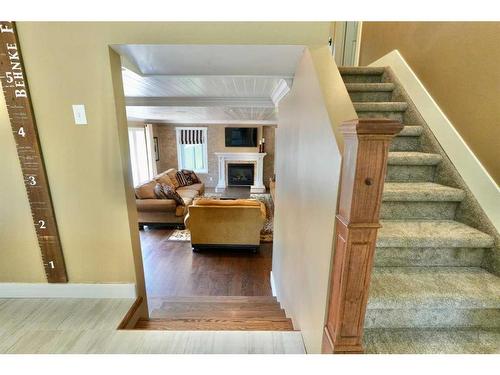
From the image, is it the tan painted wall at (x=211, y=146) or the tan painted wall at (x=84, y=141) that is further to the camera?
the tan painted wall at (x=211, y=146)

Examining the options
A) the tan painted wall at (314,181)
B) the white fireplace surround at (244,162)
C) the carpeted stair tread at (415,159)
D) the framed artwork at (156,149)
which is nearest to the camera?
the tan painted wall at (314,181)

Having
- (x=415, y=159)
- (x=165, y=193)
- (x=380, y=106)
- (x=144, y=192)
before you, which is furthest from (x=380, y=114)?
(x=144, y=192)

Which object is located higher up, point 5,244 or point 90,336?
point 5,244

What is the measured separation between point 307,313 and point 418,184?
1.10 m

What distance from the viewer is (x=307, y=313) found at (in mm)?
1247

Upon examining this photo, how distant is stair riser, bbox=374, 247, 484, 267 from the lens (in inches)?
46.9

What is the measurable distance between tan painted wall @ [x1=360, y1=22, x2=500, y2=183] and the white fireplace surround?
6471mm

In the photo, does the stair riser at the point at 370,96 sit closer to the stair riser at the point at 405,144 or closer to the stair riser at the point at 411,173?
the stair riser at the point at 405,144

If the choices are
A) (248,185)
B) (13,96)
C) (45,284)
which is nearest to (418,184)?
(13,96)

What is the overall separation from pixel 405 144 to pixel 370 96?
566 millimetres

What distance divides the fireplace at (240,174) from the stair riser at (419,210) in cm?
732

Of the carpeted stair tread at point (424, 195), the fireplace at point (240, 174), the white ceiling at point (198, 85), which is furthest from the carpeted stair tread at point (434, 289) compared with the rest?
the fireplace at point (240, 174)

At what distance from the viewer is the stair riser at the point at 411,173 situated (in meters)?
1.53
